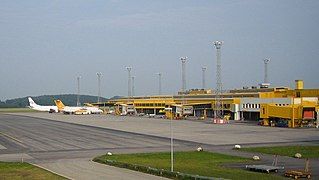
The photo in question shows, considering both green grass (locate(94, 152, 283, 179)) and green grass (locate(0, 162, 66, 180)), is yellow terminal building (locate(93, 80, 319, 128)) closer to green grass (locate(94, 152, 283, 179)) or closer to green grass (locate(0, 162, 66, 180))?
green grass (locate(94, 152, 283, 179))

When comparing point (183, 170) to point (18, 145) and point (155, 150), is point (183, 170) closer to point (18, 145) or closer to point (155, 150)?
point (155, 150)

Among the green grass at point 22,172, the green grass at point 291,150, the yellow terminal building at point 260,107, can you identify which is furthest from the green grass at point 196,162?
the yellow terminal building at point 260,107

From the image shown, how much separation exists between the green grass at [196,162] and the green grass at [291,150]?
5.13 m

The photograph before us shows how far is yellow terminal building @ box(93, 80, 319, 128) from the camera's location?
87188 mm

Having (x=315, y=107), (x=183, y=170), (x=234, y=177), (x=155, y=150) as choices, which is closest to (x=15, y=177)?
(x=183, y=170)

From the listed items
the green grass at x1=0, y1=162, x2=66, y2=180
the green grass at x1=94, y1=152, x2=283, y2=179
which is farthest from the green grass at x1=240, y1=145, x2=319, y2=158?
the green grass at x1=0, y1=162, x2=66, y2=180

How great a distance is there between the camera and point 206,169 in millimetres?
34312

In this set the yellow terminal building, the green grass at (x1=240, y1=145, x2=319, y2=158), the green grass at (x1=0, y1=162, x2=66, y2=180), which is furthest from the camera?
the yellow terminal building

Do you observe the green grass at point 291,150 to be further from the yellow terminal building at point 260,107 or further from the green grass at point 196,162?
the yellow terminal building at point 260,107

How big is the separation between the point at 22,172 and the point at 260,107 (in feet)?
235

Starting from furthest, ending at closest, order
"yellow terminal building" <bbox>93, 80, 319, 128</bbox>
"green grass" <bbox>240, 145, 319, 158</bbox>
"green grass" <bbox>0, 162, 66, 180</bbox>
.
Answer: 1. "yellow terminal building" <bbox>93, 80, 319, 128</bbox>
2. "green grass" <bbox>240, 145, 319, 158</bbox>
3. "green grass" <bbox>0, 162, 66, 180</bbox>

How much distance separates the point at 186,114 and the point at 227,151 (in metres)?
87.5

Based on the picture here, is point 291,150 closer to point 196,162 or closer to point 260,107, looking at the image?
point 196,162

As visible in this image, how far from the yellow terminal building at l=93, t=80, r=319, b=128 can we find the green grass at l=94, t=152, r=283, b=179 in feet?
32.3
